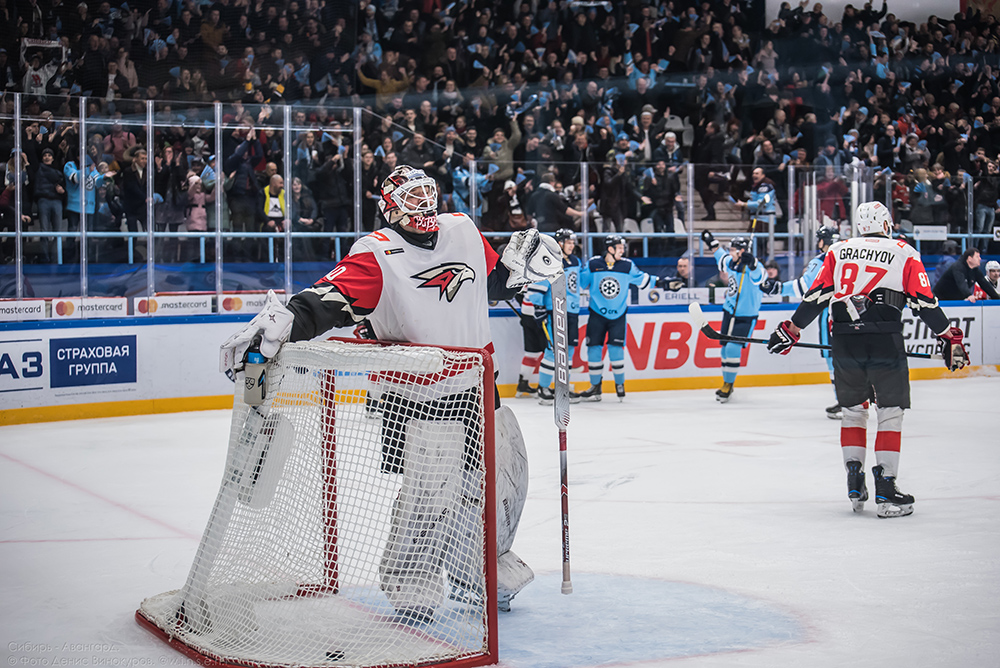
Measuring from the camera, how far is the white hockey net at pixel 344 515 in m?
3.00

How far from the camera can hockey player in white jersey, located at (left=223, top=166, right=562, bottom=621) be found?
3076 mm

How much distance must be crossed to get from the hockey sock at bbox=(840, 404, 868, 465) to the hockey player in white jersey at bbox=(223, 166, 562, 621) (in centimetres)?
218

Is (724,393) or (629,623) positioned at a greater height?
(629,623)

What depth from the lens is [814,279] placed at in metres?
6.67

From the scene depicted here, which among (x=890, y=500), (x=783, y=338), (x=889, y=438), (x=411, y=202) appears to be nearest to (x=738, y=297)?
(x=783, y=338)

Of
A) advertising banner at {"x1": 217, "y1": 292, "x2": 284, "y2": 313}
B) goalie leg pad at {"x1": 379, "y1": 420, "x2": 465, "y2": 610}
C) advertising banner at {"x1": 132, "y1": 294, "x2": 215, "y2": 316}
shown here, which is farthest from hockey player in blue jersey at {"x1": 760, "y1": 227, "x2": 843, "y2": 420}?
advertising banner at {"x1": 132, "y1": 294, "x2": 215, "y2": 316}

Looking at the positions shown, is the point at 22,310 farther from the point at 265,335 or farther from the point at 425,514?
the point at 425,514

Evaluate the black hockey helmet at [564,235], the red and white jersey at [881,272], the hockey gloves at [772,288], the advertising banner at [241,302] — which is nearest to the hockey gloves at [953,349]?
the red and white jersey at [881,272]

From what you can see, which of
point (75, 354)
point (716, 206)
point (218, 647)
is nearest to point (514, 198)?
point (716, 206)

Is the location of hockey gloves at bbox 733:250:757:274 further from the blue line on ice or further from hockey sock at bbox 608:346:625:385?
the blue line on ice

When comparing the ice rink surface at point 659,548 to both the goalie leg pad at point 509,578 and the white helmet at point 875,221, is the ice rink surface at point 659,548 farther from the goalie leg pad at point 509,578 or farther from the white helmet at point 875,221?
the white helmet at point 875,221

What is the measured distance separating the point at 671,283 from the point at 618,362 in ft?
5.43

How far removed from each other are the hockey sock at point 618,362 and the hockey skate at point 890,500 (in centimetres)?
502

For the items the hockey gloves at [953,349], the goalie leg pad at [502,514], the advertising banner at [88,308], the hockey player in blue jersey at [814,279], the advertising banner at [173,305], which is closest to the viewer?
the goalie leg pad at [502,514]
